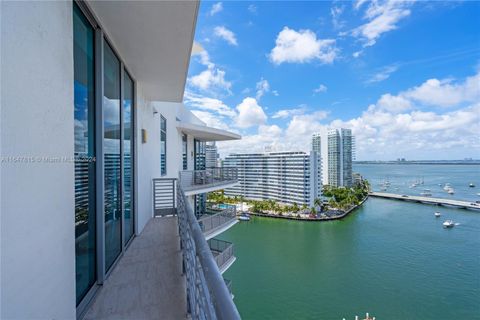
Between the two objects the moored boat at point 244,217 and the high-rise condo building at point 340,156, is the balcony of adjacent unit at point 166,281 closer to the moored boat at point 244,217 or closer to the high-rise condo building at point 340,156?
the moored boat at point 244,217

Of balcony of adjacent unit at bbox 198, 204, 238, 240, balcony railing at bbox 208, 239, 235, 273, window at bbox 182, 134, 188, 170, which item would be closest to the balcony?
balcony of adjacent unit at bbox 198, 204, 238, 240

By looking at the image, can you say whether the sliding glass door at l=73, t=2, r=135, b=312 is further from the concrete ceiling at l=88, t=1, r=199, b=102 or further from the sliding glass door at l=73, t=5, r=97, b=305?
the concrete ceiling at l=88, t=1, r=199, b=102

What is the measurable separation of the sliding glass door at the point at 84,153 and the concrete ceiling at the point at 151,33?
0.90ft

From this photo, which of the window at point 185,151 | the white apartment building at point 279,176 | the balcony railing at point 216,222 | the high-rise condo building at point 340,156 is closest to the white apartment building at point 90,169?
the balcony railing at point 216,222

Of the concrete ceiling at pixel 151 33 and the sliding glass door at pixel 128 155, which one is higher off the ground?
the concrete ceiling at pixel 151 33

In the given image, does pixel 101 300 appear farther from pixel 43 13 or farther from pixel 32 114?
pixel 43 13

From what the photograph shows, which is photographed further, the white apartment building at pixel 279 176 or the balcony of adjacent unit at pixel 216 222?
the white apartment building at pixel 279 176

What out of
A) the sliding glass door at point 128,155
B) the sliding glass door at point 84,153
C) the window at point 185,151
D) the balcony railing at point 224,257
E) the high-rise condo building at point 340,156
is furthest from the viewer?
the high-rise condo building at point 340,156

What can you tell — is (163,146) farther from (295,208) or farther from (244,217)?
(295,208)

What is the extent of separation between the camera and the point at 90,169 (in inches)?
81.0

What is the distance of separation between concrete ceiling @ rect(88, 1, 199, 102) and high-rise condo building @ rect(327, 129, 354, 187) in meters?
48.6

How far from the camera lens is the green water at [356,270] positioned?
43.0 feet

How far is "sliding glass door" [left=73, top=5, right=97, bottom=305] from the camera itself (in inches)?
70.9

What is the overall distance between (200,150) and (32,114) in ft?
34.3
